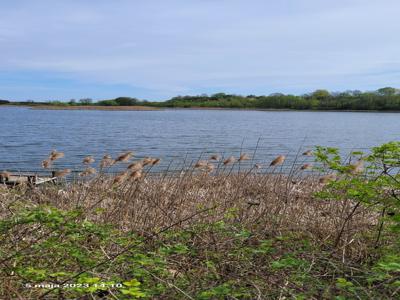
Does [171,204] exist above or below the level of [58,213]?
below

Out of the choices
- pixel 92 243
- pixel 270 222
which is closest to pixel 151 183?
pixel 270 222

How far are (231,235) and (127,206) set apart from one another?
214 cm

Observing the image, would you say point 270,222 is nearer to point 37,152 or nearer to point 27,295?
point 27,295

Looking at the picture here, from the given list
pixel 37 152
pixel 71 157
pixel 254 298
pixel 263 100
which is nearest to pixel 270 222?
pixel 254 298

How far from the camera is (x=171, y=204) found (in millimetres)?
6504

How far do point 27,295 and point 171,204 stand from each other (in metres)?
3.31

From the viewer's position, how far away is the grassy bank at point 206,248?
3.31 m

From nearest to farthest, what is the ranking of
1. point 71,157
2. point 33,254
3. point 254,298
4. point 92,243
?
point 254,298 → point 33,254 → point 92,243 → point 71,157

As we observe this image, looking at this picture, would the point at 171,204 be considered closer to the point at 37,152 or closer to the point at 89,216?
the point at 89,216

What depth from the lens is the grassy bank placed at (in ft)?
10.9

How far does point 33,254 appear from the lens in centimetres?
390

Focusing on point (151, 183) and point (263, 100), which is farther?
point (263, 100)

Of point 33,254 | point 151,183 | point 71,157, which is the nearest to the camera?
point 33,254

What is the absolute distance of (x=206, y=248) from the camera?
14.6 feet
